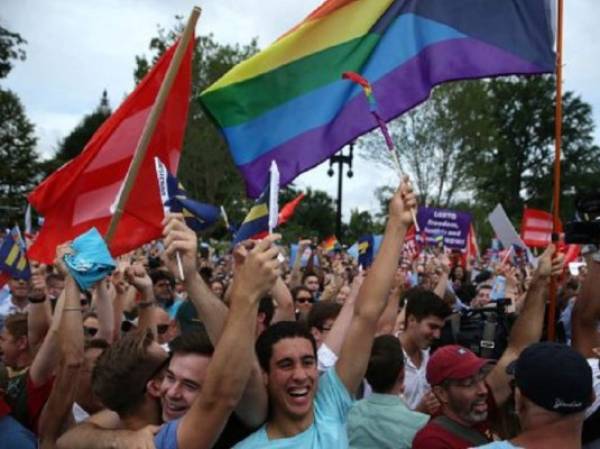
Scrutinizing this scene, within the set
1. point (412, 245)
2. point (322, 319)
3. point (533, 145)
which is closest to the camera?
point (322, 319)

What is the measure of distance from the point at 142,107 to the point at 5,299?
13.1 feet

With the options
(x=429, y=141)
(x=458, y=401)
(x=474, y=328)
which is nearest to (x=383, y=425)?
(x=458, y=401)

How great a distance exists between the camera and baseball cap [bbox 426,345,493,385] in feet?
12.3

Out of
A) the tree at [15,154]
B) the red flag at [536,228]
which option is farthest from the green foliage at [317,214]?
the red flag at [536,228]

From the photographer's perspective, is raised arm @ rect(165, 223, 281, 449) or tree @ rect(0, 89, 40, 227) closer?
raised arm @ rect(165, 223, 281, 449)

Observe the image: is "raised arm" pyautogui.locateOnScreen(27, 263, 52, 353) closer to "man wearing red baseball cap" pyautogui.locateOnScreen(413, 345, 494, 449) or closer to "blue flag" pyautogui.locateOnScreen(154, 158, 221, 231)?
"blue flag" pyautogui.locateOnScreen(154, 158, 221, 231)

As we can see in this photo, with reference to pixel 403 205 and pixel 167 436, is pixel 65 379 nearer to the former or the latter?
pixel 167 436

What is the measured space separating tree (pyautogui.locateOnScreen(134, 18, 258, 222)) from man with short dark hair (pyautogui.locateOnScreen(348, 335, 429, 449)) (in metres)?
35.3

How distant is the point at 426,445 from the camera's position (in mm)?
3459

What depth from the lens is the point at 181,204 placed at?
12.3 ft

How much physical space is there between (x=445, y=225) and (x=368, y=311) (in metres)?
10.7

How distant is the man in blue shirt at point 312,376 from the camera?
304cm

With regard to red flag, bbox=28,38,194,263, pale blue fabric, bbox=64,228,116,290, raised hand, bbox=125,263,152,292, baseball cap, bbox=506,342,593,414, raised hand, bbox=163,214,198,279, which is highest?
red flag, bbox=28,38,194,263

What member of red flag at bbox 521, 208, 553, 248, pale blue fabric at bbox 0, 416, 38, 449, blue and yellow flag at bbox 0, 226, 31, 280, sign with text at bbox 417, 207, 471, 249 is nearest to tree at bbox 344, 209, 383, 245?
sign with text at bbox 417, 207, 471, 249
